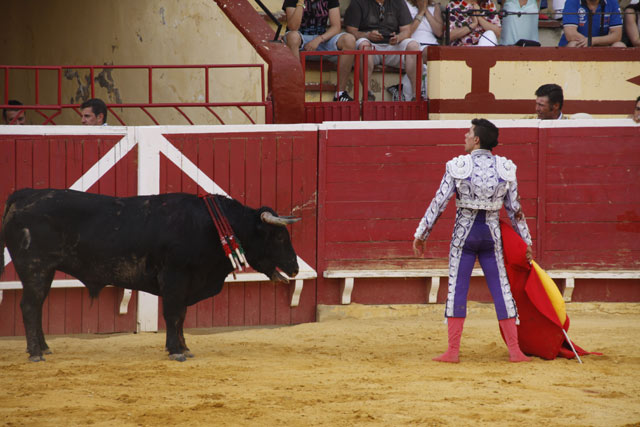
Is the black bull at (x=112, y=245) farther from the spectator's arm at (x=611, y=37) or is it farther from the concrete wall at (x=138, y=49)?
the spectator's arm at (x=611, y=37)

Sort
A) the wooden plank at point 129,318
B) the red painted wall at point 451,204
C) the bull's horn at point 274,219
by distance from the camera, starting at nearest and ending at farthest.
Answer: the bull's horn at point 274,219 < the wooden plank at point 129,318 < the red painted wall at point 451,204

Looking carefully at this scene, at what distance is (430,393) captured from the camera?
219 inches

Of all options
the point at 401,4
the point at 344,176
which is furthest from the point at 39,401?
the point at 401,4

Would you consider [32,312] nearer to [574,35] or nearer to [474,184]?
[474,184]

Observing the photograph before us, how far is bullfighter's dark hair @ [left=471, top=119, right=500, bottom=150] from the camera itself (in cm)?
637

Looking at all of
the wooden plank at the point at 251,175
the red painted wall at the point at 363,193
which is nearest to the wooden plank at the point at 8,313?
the red painted wall at the point at 363,193

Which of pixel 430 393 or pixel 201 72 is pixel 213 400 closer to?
pixel 430 393

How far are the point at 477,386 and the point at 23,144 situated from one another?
4.07 metres

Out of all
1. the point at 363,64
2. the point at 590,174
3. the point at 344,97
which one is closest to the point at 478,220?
the point at 590,174

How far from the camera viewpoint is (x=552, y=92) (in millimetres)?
8273

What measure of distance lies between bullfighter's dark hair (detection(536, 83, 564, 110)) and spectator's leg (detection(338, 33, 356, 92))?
87.4 inches

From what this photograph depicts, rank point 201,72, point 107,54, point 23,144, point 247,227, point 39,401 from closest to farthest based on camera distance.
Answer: point 39,401, point 247,227, point 23,144, point 201,72, point 107,54

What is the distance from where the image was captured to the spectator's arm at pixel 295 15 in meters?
9.91

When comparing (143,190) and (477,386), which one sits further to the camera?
(143,190)
